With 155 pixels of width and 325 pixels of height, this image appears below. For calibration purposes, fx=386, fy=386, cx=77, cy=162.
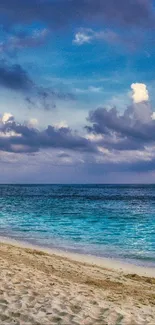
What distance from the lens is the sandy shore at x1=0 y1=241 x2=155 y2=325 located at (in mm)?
9422

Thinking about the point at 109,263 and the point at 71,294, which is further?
the point at 109,263

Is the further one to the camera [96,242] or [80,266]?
[96,242]

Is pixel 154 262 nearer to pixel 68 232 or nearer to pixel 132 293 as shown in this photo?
pixel 132 293

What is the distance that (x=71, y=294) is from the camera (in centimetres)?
1167

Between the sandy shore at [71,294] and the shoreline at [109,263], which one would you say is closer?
the sandy shore at [71,294]

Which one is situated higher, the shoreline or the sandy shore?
the sandy shore

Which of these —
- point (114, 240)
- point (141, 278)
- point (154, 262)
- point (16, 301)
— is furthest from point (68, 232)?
point (16, 301)

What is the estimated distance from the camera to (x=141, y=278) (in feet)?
54.5

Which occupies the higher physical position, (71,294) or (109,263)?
(71,294)

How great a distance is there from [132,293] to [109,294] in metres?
1.17

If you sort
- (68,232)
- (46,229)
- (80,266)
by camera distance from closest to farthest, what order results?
(80,266)
(68,232)
(46,229)

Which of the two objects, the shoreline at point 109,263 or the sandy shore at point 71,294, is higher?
the sandy shore at point 71,294

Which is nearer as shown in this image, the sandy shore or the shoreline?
the sandy shore

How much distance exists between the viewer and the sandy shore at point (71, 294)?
30.9ft
